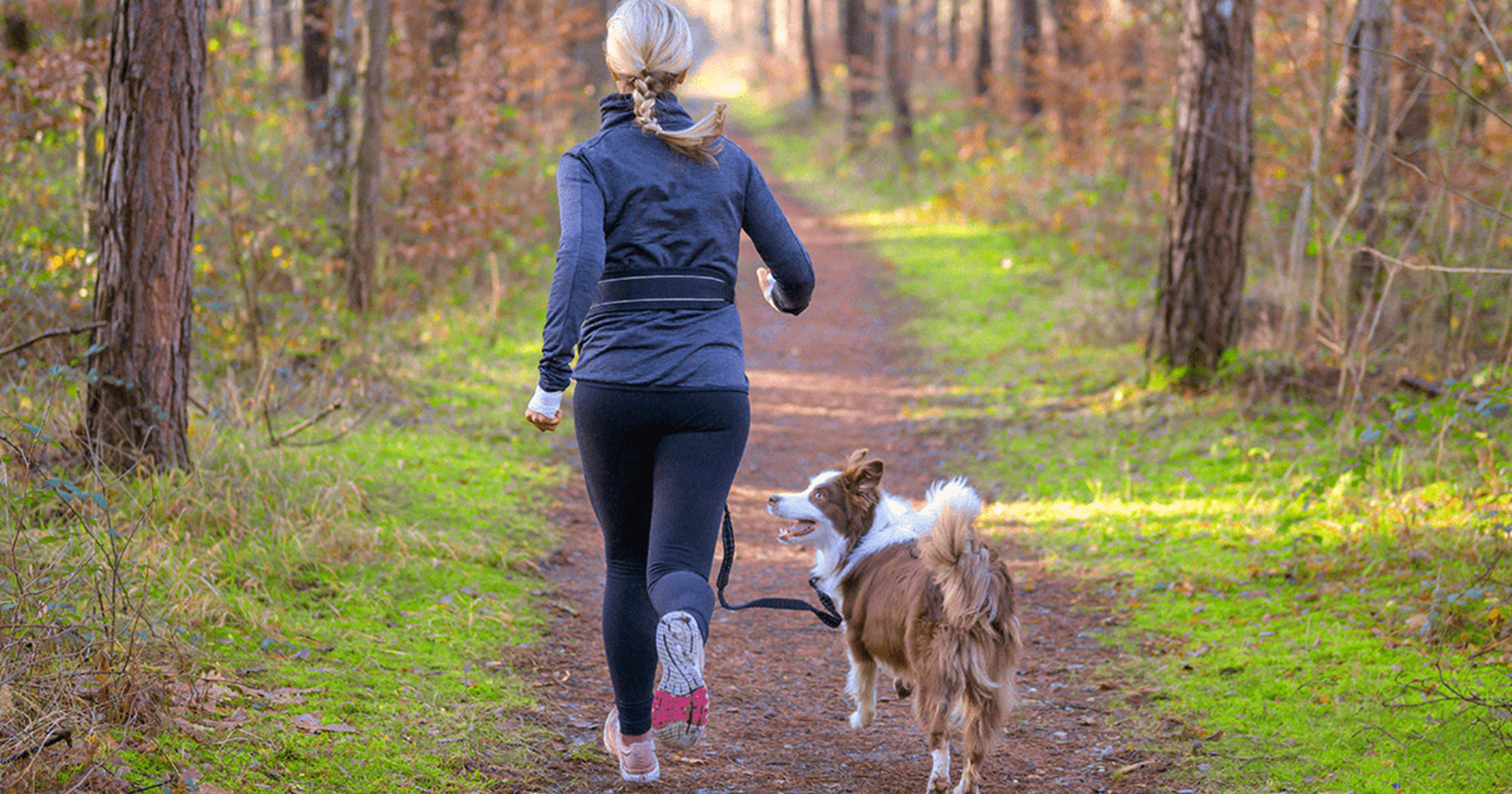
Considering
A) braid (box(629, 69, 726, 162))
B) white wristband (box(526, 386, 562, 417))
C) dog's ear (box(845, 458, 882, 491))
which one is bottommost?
dog's ear (box(845, 458, 882, 491))

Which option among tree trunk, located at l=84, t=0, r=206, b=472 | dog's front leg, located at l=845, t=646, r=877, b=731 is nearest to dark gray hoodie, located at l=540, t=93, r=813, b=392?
dog's front leg, located at l=845, t=646, r=877, b=731

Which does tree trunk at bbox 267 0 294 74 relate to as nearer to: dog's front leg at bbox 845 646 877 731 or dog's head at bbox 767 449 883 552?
dog's head at bbox 767 449 883 552

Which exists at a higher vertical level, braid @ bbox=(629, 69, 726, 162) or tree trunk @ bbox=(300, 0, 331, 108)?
tree trunk @ bbox=(300, 0, 331, 108)

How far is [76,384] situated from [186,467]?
690mm

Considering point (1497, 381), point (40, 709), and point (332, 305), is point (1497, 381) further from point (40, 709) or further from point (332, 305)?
point (332, 305)

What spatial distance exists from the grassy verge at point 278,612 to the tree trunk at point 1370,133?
20.1 ft

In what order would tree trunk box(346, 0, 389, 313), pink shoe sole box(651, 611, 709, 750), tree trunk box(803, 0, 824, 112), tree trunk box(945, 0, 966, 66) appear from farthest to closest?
tree trunk box(803, 0, 824, 112), tree trunk box(945, 0, 966, 66), tree trunk box(346, 0, 389, 313), pink shoe sole box(651, 611, 709, 750)

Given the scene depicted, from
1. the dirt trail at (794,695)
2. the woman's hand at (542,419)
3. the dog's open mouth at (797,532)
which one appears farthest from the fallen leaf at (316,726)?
the dog's open mouth at (797,532)

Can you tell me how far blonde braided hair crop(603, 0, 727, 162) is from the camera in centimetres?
314

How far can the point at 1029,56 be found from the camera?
22.6m

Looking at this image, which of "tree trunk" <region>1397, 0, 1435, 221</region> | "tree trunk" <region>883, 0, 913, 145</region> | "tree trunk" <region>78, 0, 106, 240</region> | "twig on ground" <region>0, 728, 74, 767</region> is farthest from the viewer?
"tree trunk" <region>883, 0, 913, 145</region>

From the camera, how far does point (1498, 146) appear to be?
37.1 ft

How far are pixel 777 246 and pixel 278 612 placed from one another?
2820 mm

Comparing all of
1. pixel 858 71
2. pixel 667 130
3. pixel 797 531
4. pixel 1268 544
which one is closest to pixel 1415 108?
pixel 1268 544
